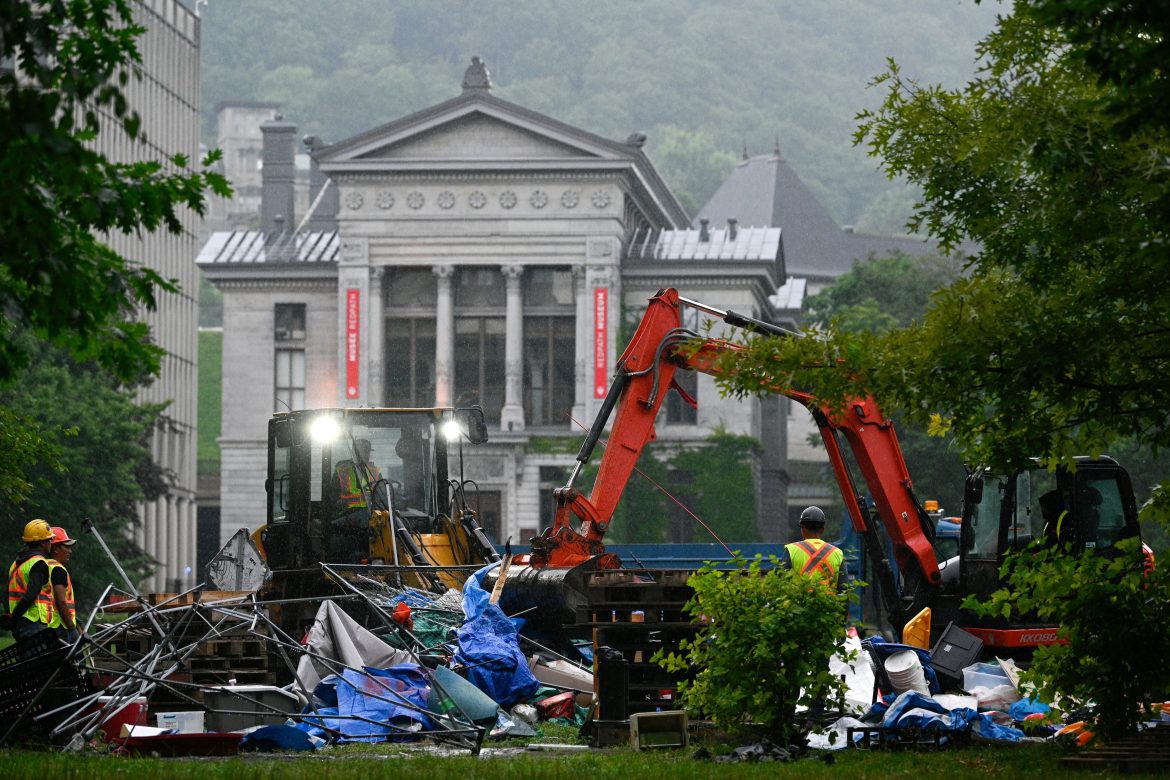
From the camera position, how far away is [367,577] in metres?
22.8

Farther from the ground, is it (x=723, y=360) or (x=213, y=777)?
(x=723, y=360)

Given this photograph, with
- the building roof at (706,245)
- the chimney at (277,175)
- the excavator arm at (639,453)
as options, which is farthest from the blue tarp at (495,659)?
the chimney at (277,175)

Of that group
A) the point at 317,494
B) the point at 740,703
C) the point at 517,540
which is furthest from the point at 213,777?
the point at 517,540

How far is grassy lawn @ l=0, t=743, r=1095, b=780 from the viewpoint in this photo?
13.3 meters

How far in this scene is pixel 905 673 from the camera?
1806 centimetres

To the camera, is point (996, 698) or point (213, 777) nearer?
point (213, 777)

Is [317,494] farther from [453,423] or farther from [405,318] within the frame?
[405,318]

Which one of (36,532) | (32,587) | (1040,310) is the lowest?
(32,587)

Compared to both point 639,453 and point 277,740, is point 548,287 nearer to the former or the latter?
point 639,453

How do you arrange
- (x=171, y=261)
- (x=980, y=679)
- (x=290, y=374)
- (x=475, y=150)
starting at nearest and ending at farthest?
Result: 1. (x=980, y=679)
2. (x=475, y=150)
3. (x=290, y=374)
4. (x=171, y=261)

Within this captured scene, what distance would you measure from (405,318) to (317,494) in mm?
52967

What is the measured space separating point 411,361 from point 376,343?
1.58m

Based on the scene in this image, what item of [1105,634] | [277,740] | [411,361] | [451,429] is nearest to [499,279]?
[411,361]

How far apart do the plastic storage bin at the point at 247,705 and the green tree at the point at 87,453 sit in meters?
29.6
